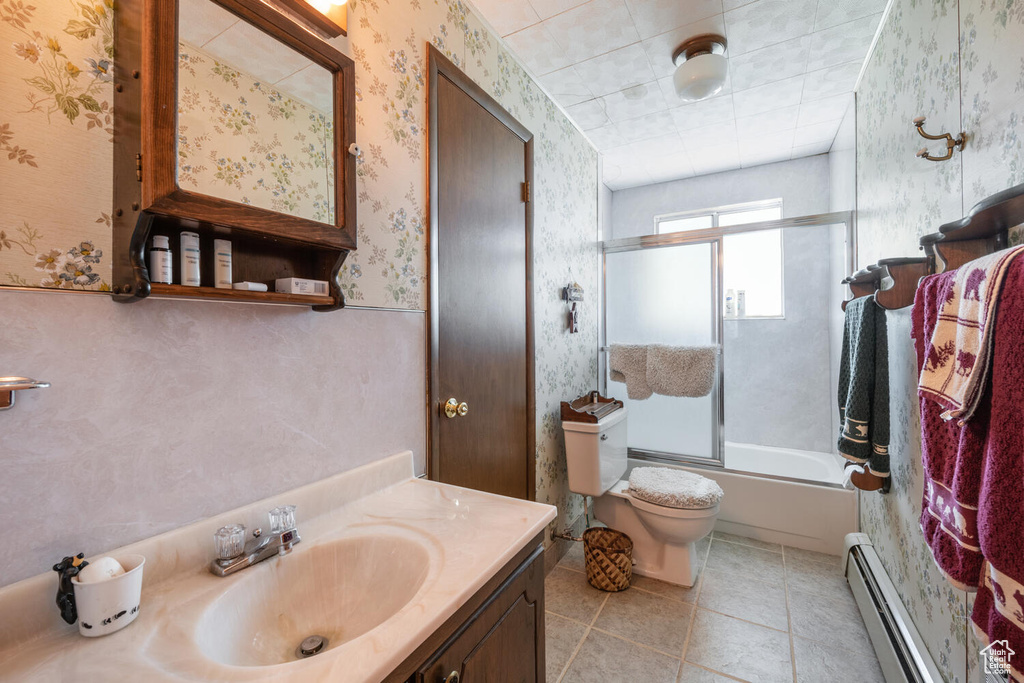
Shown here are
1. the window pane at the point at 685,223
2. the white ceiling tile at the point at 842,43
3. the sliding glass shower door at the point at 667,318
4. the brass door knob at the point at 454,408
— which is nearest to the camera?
the brass door knob at the point at 454,408

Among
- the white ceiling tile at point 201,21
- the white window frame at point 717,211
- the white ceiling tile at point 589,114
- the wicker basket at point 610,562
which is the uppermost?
the white ceiling tile at point 589,114

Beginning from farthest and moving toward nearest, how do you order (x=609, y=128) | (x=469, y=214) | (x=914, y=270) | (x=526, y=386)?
(x=609, y=128) < (x=526, y=386) < (x=469, y=214) < (x=914, y=270)

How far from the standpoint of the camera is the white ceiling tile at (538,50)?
173cm

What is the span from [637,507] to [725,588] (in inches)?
20.5

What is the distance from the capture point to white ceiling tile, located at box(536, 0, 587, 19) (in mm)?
1564

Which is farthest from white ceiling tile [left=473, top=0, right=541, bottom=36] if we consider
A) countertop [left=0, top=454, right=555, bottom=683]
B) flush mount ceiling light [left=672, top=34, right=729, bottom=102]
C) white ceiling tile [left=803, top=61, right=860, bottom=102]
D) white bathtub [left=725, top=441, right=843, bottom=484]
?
white bathtub [left=725, top=441, right=843, bottom=484]

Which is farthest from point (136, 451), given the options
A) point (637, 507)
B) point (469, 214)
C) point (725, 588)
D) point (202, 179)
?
point (725, 588)

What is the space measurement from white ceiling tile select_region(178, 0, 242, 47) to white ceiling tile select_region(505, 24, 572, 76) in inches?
50.9

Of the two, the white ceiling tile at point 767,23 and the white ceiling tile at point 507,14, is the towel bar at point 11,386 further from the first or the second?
the white ceiling tile at point 767,23

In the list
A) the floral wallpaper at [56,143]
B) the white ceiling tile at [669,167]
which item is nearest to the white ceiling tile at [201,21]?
the floral wallpaper at [56,143]

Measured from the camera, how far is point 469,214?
5.00 feet

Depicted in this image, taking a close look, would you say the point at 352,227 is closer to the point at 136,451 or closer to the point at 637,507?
the point at 136,451

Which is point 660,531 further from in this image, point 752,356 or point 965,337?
point 752,356

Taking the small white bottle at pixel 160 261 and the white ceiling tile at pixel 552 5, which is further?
the white ceiling tile at pixel 552 5
